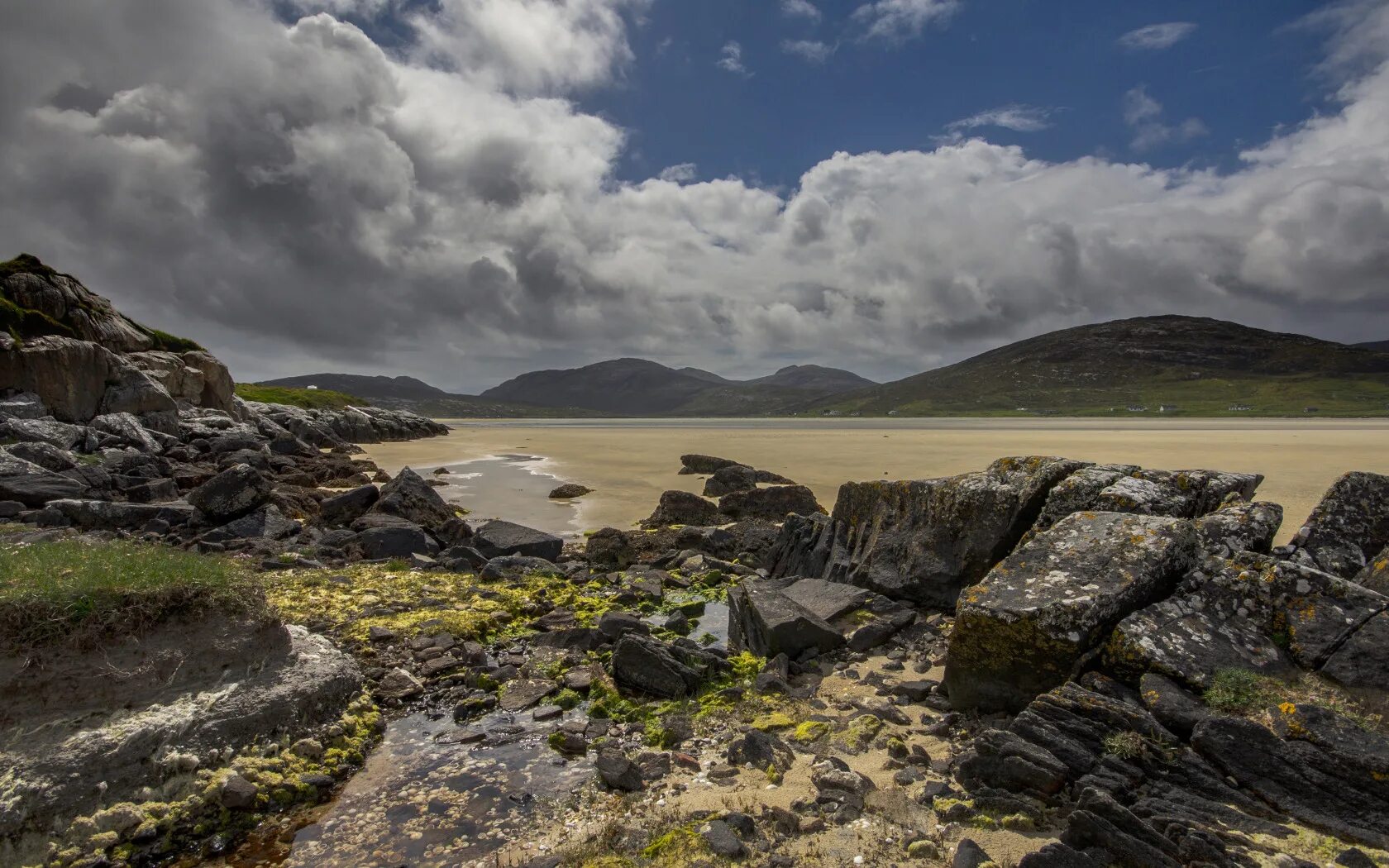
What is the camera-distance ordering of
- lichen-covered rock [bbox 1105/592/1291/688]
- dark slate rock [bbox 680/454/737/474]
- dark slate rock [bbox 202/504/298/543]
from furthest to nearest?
dark slate rock [bbox 680/454/737/474] < dark slate rock [bbox 202/504/298/543] < lichen-covered rock [bbox 1105/592/1291/688]

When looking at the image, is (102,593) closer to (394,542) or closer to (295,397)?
(394,542)

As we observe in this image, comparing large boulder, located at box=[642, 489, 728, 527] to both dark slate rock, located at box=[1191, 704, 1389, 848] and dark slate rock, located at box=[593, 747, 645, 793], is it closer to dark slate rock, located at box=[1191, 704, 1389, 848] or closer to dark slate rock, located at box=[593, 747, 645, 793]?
dark slate rock, located at box=[593, 747, 645, 793]

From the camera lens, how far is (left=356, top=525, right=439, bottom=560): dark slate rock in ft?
56.3

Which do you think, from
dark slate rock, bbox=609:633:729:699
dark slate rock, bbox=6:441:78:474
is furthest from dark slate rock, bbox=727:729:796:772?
dark slate rock, bbox=6:441:78:474

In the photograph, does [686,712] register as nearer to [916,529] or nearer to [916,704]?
[916,704]

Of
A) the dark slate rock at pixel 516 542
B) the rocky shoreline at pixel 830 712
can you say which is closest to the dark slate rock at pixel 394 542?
the dark slate rock at pixel 516 542

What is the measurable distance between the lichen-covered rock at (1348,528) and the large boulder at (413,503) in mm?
19028

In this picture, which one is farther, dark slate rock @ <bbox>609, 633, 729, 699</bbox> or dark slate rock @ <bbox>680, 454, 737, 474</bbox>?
dark slate rock @ <bbox>680, 454, 737, 474</bbox>

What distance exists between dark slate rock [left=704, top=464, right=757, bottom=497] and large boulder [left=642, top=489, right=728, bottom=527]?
502 cm

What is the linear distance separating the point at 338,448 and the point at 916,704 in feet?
168

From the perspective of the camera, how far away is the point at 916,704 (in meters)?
8.13

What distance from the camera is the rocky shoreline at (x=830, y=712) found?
539 centimetres

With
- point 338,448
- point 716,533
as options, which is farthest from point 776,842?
point 338,448

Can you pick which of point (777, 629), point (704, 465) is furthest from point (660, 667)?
point (704, 465)
